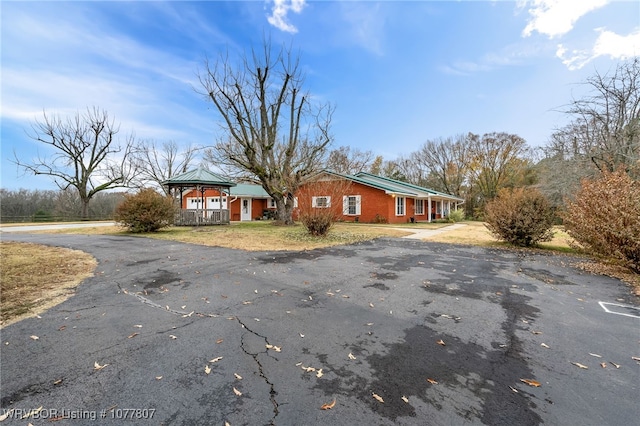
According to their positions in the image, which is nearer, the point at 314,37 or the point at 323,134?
the point at 314,37

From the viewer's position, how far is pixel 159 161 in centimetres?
3828

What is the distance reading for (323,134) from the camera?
20125 mm

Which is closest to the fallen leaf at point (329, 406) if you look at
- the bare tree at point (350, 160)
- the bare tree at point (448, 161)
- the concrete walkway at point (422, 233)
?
the concrete walkway at point (422, 233)

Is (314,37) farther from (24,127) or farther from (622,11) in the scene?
(24,127)

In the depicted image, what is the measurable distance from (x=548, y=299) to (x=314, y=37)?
14.7 m

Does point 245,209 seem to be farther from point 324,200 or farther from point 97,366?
point 97,366

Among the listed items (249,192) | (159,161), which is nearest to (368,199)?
(249,192)

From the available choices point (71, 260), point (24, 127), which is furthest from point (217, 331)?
point (24, 127)

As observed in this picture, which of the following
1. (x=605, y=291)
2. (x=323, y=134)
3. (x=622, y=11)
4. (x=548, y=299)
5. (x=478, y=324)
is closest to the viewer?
(x=478, y=324)

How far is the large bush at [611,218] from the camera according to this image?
659cm

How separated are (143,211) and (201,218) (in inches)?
189

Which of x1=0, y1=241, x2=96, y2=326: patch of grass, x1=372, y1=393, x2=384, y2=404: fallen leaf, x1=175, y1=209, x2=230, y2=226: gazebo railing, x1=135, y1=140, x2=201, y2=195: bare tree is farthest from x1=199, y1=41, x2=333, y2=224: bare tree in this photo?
x1=135, y1=140, x2=201, y2=195: bare tree

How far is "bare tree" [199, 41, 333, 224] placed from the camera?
699 inches

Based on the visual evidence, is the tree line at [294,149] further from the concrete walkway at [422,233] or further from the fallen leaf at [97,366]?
the fallen leaf at [97,366]
